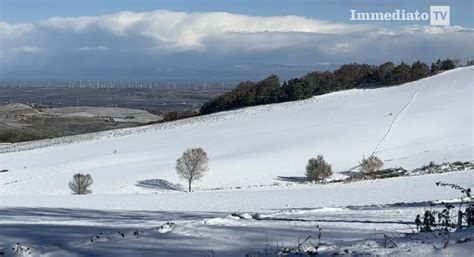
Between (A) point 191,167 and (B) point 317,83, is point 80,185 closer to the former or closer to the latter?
(A) point 191,167

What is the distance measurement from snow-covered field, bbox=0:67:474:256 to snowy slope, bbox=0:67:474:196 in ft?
0.32

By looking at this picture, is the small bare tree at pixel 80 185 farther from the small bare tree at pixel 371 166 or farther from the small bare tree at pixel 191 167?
the small bare tree at pixel 371 166

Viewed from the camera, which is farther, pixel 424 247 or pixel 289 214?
pixel 289 214

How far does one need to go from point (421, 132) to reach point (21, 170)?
72.1 feet

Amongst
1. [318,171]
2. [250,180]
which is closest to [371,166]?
[318,171]

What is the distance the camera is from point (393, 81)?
60.3 metres

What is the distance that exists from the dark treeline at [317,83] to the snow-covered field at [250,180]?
1886mm

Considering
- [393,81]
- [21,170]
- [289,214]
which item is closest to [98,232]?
[289,214]

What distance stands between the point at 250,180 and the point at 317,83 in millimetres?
30557

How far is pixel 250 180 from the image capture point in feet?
101

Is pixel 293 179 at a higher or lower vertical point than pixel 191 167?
lower

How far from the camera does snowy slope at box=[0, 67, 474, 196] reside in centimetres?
3300

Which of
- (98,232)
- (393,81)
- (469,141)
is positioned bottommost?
(98,232)

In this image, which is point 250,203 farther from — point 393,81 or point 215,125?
point 393,81
